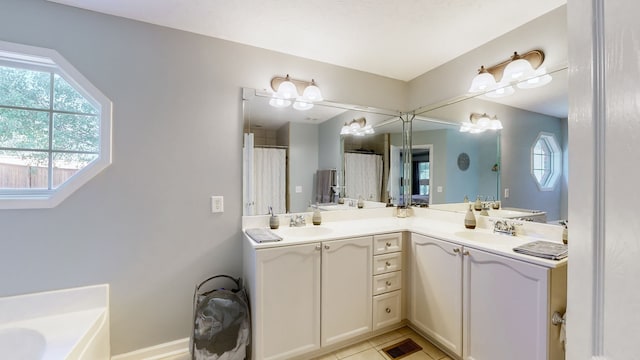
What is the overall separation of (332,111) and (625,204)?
84.4 inches

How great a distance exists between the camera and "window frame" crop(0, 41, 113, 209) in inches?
58.1

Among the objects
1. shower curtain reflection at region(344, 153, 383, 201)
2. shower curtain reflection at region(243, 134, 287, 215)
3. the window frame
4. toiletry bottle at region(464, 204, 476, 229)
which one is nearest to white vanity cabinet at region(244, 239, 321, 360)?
shower curtain reflection at region(243, 134, 287, 215)

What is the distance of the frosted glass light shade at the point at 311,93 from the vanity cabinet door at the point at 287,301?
1.26m

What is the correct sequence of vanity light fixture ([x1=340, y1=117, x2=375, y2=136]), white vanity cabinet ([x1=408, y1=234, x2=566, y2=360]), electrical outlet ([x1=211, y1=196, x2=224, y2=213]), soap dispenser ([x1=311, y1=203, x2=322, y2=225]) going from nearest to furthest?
white vanity cabinet ([x1=408, y1=234, x2=566, y2=360]), electrical outlet ([x1=211, y1=196, x2=224, y2=213]), soap dispenser ([x1=311, y1=203, x2=322, y2=225]), vanity light fixture ([x1=340, y1=117, x2=375, y2=136])

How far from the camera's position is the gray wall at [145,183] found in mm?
1522

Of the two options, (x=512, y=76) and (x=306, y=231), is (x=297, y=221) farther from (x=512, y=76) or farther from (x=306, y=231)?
(x=512, y=76)

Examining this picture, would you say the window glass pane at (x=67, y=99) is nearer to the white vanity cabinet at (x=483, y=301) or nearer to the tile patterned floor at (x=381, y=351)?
the tile patterned floor at (x=381, y=351)

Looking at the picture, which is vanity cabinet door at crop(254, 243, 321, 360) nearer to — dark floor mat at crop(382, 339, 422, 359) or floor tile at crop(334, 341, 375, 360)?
floor tile at crop(334, 341, 375, 360)

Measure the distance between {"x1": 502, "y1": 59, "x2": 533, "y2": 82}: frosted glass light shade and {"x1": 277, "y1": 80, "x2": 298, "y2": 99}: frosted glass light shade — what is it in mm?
1638

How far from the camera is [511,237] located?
5.80 ft

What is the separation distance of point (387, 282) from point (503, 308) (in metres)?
0.76

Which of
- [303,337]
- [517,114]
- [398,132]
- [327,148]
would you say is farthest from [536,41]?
[303,337]

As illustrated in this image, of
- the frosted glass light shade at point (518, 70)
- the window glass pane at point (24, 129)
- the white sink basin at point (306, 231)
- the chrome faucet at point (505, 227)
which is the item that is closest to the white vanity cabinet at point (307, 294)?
the white sink basin at point (306, 231)

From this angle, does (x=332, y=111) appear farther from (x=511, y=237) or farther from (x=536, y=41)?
(x=511, y=237)
